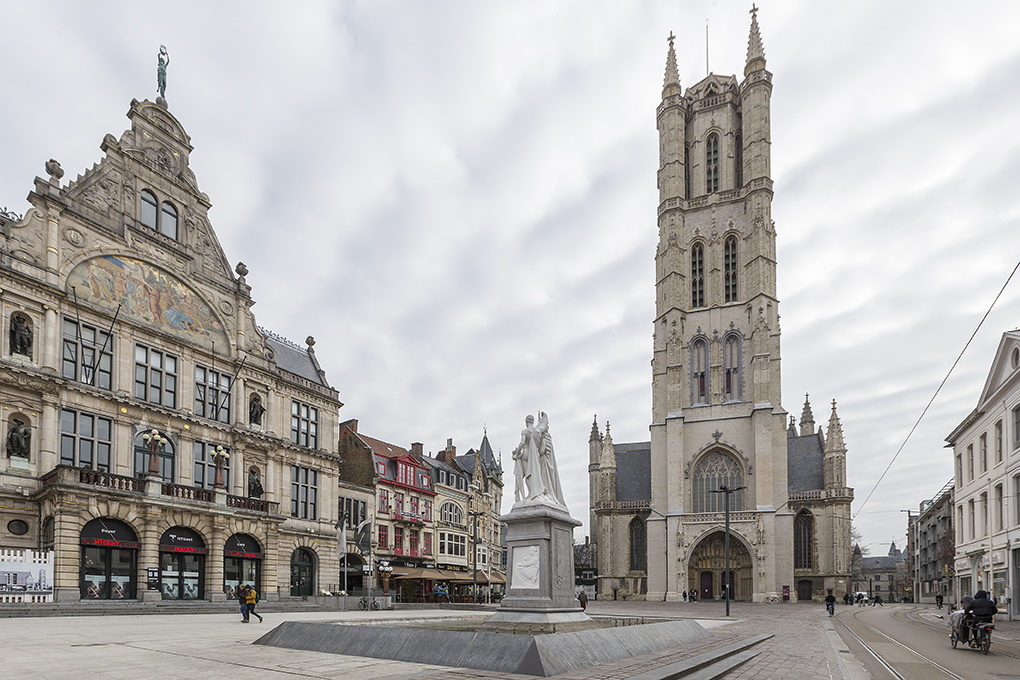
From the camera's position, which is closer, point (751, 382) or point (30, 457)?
point (30, 457)

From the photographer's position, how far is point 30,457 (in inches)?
1112

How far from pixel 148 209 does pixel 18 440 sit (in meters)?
12.9

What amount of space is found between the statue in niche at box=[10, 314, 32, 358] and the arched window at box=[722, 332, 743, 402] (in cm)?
5289

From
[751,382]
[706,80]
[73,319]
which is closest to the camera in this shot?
[73,319]

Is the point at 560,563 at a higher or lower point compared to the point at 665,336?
lower

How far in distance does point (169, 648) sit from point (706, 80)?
74.6m

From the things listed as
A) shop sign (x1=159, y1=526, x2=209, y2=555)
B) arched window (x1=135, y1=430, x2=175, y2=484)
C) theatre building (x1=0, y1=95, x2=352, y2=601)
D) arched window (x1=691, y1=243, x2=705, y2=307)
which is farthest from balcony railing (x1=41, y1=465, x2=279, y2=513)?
Answer: arched window (x1=691, y1=243, x2=705, y2=307)

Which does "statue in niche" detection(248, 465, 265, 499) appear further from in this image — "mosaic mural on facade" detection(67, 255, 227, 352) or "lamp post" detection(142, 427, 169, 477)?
"lamp post" detection(142, 427, 169, 477)

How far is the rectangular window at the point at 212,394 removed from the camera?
36.6 m

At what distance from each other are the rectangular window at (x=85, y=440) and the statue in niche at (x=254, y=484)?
878cm

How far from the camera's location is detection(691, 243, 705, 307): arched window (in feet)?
228

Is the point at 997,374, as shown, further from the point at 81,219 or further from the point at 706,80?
the point at 706,80

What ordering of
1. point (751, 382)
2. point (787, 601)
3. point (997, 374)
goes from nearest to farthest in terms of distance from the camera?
point (997, 374) → point (787, 601) → point (751, 382)

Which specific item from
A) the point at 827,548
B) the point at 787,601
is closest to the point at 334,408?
the point at 787,601
